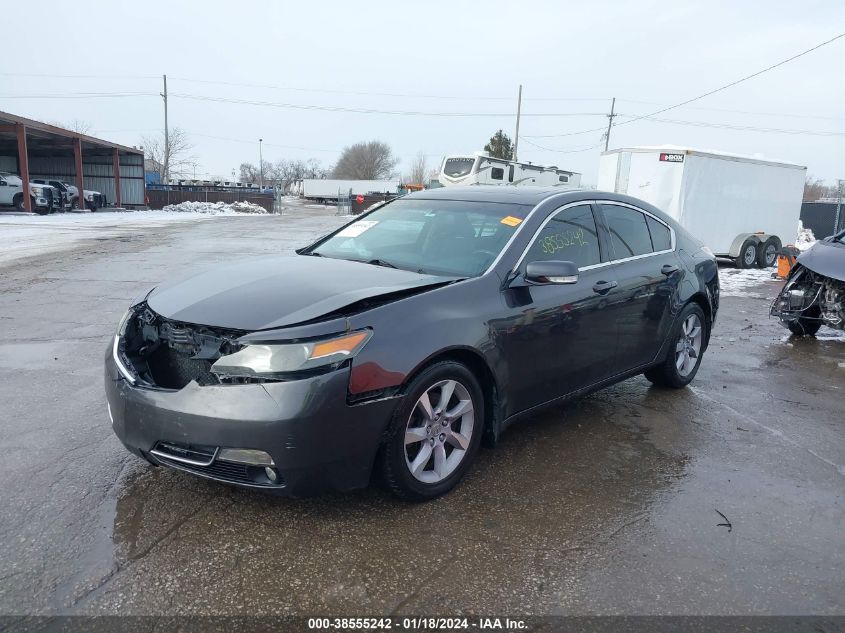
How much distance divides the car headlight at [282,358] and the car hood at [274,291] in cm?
13

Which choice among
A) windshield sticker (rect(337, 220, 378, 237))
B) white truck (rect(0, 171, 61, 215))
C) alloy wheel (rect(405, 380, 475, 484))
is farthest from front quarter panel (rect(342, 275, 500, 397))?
white truck (rect(0, 171, 61, 215))

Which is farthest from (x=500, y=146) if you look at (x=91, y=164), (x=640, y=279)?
Answer: (x=640, y=279)

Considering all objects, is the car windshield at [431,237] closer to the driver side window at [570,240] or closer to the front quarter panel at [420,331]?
the driver side window at [570,240]

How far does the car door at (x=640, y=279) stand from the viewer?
4.55 metres

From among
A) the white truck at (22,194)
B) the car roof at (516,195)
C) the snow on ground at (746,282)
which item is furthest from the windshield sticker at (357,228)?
the white truck at (22,194)

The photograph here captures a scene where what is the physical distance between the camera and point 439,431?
131 inches

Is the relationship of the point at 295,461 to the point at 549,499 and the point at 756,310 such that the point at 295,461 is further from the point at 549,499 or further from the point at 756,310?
the point at 756,310

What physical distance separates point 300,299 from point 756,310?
29.7ft

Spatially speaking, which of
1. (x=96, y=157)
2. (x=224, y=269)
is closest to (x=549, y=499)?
(x=224, y=269)

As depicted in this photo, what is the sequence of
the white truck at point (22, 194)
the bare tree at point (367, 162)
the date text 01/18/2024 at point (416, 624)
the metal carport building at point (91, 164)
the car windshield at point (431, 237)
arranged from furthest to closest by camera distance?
the bare tree at point (367, 162) → the metal carport building at point (91, 164) → the white truck at point (22, 194) → the car windshield at point (431, 237) → the date text 01/18/2024 at point (416, 624)

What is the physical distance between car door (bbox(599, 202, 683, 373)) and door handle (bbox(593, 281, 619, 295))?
102mm

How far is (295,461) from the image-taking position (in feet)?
9.19

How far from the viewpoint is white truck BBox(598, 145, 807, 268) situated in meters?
15.5

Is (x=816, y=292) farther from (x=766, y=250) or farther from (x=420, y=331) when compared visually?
(x=766, y=250)
